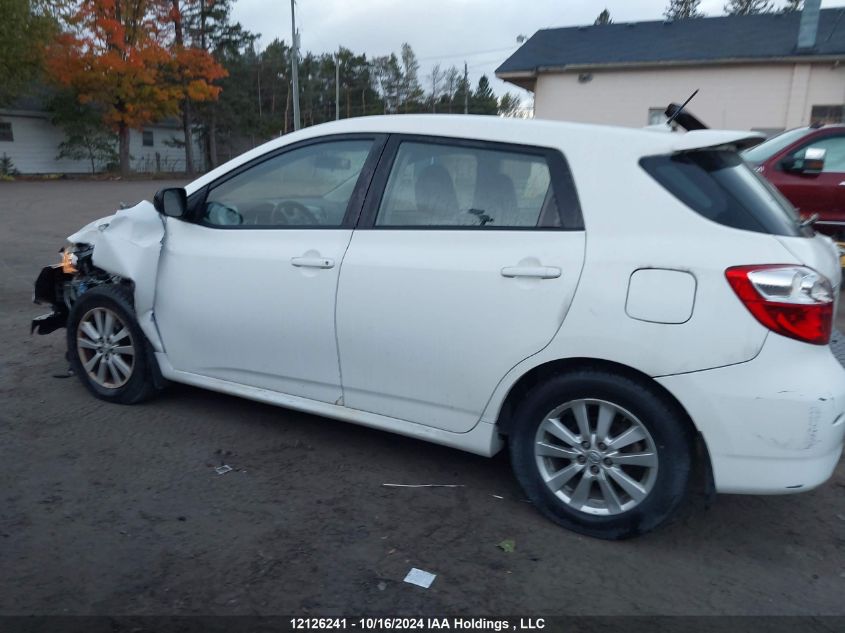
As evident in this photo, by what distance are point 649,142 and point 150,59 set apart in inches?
1389

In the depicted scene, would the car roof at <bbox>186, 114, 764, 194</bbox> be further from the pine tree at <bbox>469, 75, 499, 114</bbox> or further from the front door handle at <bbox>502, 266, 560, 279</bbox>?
the pine tree at <bbox>469, 75, 499, 114</bbox>

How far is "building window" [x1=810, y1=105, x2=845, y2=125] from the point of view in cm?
1944

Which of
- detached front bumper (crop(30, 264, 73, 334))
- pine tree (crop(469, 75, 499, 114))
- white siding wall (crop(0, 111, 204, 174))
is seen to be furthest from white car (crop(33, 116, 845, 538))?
pine tree (crop(469, 75, 499, 114))

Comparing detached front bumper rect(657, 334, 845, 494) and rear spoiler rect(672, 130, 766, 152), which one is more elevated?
rear spoiler rect(672, 130, 766, 152)

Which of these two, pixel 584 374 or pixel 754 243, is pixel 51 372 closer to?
pixel 584 374

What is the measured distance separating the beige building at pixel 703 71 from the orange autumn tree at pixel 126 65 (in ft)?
63.8

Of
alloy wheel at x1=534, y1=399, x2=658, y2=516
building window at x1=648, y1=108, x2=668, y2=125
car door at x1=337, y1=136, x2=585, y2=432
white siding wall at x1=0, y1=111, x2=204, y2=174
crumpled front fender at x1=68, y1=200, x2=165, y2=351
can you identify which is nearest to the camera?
alloy wheel at x1=534, y1=399, x2=658, y2=516

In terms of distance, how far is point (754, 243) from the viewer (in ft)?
9.12

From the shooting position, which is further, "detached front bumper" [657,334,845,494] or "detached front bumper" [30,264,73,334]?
"detached front bumper" [30,264,73,334]

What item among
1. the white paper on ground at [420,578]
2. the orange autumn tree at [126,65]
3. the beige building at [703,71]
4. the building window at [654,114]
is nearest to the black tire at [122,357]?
the white paper on ground at [420,578]

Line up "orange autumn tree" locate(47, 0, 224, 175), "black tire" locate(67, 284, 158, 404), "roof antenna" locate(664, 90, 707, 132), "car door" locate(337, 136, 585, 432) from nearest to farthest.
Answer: "car door" locate(337, 136, 585, 432)
"roof antenna" locate(664, 90, 707, 132)
"black tire" locate(67, 284, 158, 404)
"orange autumn tree" locate(47, 0, 224, 175)

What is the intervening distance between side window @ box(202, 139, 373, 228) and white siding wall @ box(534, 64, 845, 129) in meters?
18.0

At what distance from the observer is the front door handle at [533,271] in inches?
120

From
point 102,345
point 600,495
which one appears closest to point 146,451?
point 102,345
